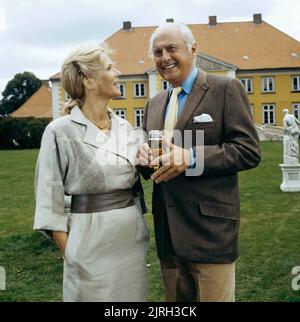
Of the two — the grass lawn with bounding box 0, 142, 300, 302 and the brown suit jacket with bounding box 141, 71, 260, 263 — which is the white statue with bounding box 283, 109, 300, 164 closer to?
the grass lawn with bounding box 0, 142, 300, 302

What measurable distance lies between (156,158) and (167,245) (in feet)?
2.31

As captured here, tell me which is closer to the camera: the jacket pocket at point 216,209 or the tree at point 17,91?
the jacket pocket at point 216,209

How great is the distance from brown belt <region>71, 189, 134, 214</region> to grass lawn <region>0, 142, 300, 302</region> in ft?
10.1

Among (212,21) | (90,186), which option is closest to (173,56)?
(90,186)

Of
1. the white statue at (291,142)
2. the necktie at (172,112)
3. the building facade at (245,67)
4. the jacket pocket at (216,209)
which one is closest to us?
the jacket pocket at (216,209)

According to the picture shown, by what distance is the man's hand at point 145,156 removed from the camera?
112 inches

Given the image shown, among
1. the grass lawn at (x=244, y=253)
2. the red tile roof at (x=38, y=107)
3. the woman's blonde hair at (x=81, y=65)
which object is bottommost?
the grass lawn at (x=244, y=253)

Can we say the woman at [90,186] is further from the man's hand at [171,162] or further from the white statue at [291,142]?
the white statue at [291,142]

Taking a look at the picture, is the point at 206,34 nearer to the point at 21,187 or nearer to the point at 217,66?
the point at 217,66

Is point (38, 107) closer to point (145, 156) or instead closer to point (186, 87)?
point (186, 87)

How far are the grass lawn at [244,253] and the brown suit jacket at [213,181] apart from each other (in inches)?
114

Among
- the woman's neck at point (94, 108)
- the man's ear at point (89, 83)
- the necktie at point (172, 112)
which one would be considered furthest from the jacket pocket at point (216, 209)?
the man's ear at point (89, 83)

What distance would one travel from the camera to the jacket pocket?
3014 millimetres

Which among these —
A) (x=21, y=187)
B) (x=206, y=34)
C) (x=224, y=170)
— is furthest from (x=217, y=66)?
(x=224, y=170)
